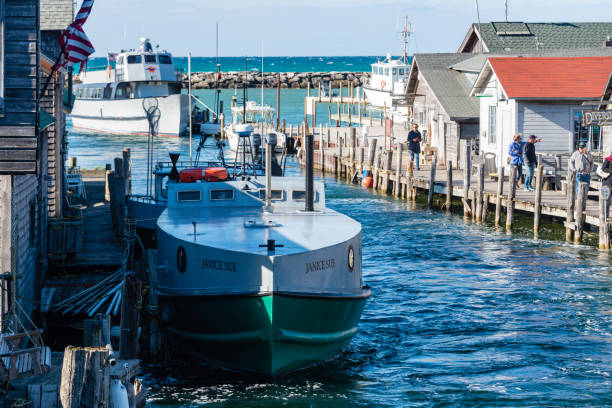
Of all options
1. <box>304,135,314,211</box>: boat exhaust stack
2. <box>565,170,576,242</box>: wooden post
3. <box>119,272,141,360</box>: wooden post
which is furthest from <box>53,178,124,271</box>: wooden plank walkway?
<box>565,170,576,242</box>: wooden post

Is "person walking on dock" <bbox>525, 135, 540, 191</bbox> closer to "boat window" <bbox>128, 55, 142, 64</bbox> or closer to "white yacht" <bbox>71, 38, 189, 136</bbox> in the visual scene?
"white yacht" <bbox>71, 38, 189, 136</bbox>

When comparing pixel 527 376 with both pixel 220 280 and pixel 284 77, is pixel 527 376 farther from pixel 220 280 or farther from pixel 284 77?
pixel 284 77

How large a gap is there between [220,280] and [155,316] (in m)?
1.93

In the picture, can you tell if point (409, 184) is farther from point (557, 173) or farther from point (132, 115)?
point (132, 115)

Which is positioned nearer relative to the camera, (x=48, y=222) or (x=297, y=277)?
(x=297, y=277)

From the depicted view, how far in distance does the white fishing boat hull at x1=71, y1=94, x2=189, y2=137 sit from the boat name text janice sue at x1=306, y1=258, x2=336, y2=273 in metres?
54.7

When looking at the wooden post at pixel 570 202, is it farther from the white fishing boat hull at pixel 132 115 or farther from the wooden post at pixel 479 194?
the white fishing boat hull at pixel 132 115

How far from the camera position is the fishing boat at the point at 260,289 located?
15578 millimetres

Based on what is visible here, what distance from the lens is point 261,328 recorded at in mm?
15797

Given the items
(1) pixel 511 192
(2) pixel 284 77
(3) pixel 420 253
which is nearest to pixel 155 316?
(3) pixel 420 253

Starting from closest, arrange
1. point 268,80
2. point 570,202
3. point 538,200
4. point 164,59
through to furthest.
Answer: point 570,202, point 538,200, point 164,59, point 268,80

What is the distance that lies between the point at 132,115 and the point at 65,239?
54.0 m

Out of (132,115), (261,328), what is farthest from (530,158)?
(132,115)

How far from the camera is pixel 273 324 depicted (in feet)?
51.5
